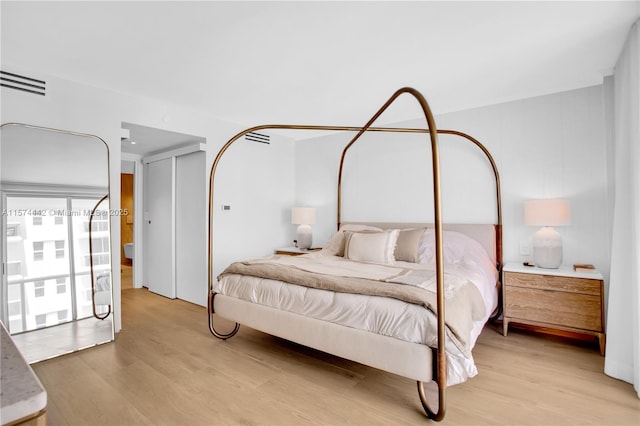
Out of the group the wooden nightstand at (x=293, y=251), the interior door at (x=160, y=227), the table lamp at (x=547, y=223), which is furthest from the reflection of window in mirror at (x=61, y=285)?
the table lamp at (x=547, y=223)

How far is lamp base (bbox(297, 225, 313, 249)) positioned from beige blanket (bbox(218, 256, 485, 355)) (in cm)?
157

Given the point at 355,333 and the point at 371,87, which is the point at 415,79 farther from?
the point at 355,333

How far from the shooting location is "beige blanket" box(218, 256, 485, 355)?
1.99 m

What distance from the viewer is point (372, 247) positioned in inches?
135

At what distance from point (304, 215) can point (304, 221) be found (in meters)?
0.09

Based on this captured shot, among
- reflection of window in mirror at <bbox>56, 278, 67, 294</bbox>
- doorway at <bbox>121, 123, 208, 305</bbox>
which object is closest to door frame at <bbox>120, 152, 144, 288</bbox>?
doorway at <bbox>121, 123, 208, 305</bbox>

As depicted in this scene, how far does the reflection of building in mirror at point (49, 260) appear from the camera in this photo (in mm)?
2670

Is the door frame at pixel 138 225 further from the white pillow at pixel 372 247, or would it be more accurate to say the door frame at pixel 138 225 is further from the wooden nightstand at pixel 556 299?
the wooden nightstand at pixel 556 299

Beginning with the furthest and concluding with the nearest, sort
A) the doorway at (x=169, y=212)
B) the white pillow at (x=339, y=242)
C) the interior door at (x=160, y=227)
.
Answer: the interior door at (x=160, y=227)
the doorway at (x=169, y=212)
the white pillow at (x=339, y=242)

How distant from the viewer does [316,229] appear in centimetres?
515

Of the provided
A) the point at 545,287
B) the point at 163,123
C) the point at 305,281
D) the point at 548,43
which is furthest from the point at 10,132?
the point at 545,287

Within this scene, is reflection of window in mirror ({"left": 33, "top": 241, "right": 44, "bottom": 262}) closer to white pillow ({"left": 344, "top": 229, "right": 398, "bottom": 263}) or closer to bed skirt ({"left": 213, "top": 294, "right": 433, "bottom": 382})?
bed skirt ({"left": 213, "top": 294, "right": 433, "bottom": 382})

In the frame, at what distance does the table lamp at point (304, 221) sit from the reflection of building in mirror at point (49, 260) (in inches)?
92.1

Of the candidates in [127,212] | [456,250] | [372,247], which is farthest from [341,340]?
[127,212]
